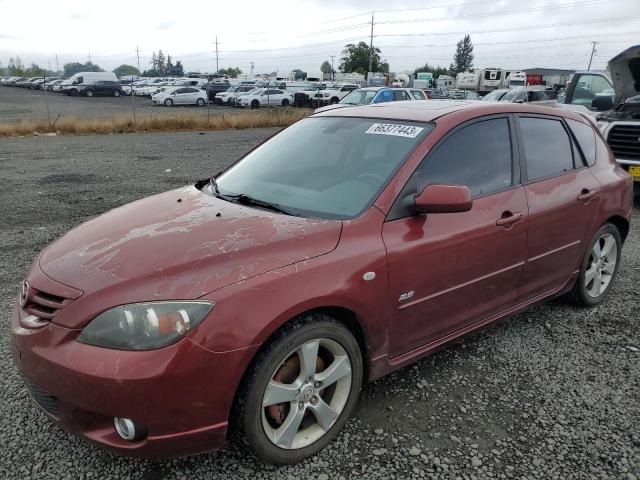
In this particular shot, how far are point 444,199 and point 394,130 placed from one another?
70cm

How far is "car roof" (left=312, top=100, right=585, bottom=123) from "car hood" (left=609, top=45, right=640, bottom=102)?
5903 millimetres

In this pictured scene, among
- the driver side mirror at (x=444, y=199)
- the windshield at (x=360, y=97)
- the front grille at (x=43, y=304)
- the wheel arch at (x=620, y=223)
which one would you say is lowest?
the wheel arch at (x=620, y=223)

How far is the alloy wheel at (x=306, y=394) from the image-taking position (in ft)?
7.70

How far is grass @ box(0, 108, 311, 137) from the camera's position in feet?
56.4

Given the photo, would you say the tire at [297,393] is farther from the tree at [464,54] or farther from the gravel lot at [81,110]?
the tree at [464,54]

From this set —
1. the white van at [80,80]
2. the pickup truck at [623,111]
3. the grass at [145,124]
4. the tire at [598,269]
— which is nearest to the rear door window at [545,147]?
the tire at [598,269]

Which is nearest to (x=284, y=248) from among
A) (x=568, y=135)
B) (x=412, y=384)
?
(x=412, y=384)

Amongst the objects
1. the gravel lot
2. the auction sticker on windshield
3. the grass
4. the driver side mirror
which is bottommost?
the gravel lot

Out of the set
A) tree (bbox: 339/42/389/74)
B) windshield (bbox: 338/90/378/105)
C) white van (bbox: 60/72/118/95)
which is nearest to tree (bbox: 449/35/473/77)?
tree (bbox: 339/42/389/74)

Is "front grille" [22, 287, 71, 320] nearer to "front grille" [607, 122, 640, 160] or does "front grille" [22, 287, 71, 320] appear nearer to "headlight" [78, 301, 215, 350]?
"headlight" [78, 301, 215, 350]

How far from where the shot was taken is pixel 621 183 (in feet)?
13.7

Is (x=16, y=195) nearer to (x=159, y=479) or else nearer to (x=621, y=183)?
(x=159, y=479)

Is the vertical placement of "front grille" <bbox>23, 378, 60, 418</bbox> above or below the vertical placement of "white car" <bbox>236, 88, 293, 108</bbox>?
above

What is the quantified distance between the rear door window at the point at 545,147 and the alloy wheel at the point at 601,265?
31.4 inches
